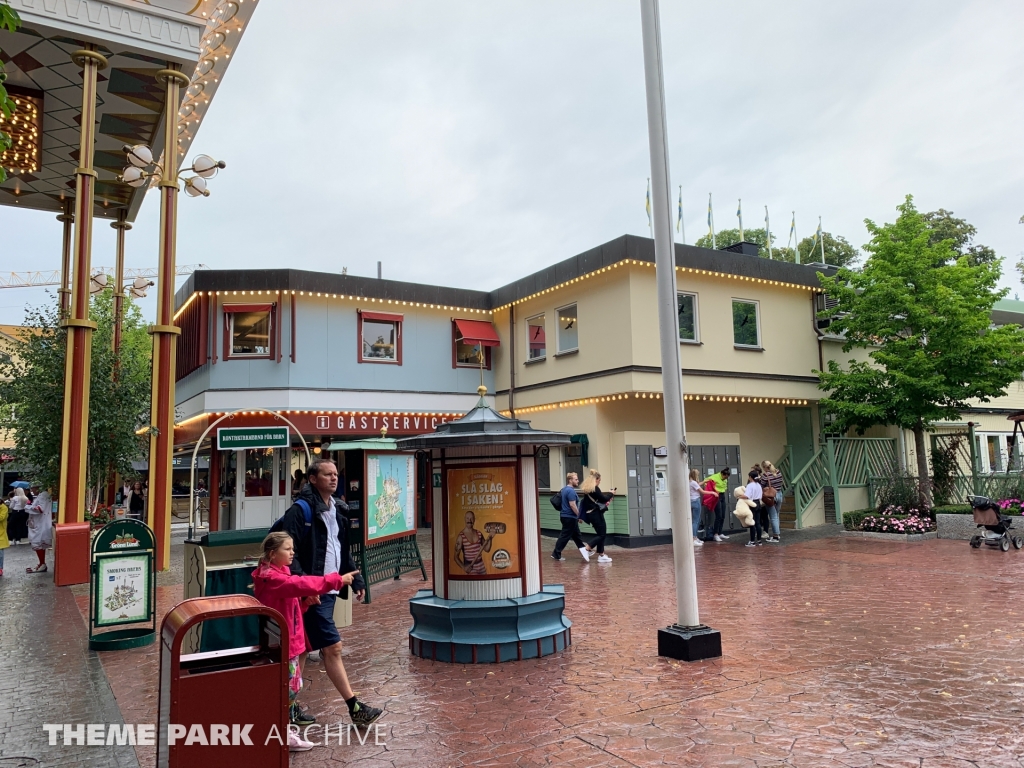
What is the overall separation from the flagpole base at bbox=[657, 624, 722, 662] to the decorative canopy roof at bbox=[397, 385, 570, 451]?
A: 2.18 metres

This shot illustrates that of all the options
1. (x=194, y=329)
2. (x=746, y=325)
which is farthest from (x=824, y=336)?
(x=194, y=329)

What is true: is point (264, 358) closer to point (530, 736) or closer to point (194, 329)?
point (194, 329)

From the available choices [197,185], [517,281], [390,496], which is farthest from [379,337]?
[390,496]

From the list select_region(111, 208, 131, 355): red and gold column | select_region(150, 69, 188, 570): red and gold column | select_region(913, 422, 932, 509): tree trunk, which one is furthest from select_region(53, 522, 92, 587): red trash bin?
select_region(913, 422, 932, 509): tree trunk

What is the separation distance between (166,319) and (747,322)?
1392cm

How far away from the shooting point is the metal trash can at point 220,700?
12.2 ft

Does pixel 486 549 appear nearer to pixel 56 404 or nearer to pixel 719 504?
pixel 719 504

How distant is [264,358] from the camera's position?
19578 mm

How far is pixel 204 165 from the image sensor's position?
14547mm

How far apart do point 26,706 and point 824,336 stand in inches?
771

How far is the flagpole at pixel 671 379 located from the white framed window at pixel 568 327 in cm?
1153

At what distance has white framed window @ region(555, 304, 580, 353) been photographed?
764 inches

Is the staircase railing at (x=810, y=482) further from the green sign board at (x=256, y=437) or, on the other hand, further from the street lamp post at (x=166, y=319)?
the street lamp post at (x=166, y=319)

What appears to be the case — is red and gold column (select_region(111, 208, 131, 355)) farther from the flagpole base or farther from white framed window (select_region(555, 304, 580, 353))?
the flagpole base
